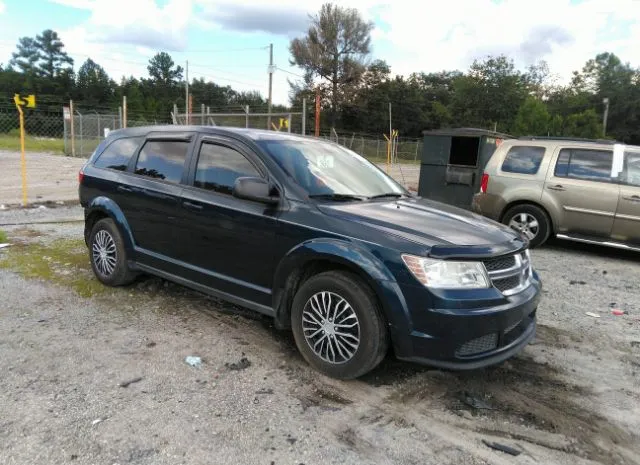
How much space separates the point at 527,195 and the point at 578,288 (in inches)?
93.9

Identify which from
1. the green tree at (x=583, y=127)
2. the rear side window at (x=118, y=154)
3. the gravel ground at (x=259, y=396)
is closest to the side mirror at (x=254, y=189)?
the gravel ground at (x=259, y=396)

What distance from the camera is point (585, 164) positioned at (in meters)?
7.80

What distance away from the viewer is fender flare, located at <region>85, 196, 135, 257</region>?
5.07 m

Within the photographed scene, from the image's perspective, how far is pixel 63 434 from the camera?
2.80 m

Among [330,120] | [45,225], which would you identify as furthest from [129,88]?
[45,225]

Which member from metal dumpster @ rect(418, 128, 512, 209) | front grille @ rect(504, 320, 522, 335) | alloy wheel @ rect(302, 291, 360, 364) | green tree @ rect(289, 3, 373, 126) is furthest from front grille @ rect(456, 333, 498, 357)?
green tree @ rect(289, 3, 373, 126)

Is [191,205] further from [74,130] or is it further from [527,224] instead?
[74,130]

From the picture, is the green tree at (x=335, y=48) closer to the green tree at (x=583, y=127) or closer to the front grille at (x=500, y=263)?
the green tree at (x=583, y=127)

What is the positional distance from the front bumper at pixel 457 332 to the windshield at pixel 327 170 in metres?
1.26

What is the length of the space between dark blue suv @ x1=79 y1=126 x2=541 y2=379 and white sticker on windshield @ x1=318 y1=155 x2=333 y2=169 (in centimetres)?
3

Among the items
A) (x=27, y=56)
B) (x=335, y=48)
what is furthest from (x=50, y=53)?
(x=335, y=48)

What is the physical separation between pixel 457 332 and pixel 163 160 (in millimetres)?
3137

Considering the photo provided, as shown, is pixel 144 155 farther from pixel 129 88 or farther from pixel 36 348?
pixel 129 88

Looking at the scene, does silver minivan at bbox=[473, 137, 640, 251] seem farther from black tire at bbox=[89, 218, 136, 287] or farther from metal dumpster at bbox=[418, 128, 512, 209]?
black tire at bbox=[89, 218, 136, 287]
